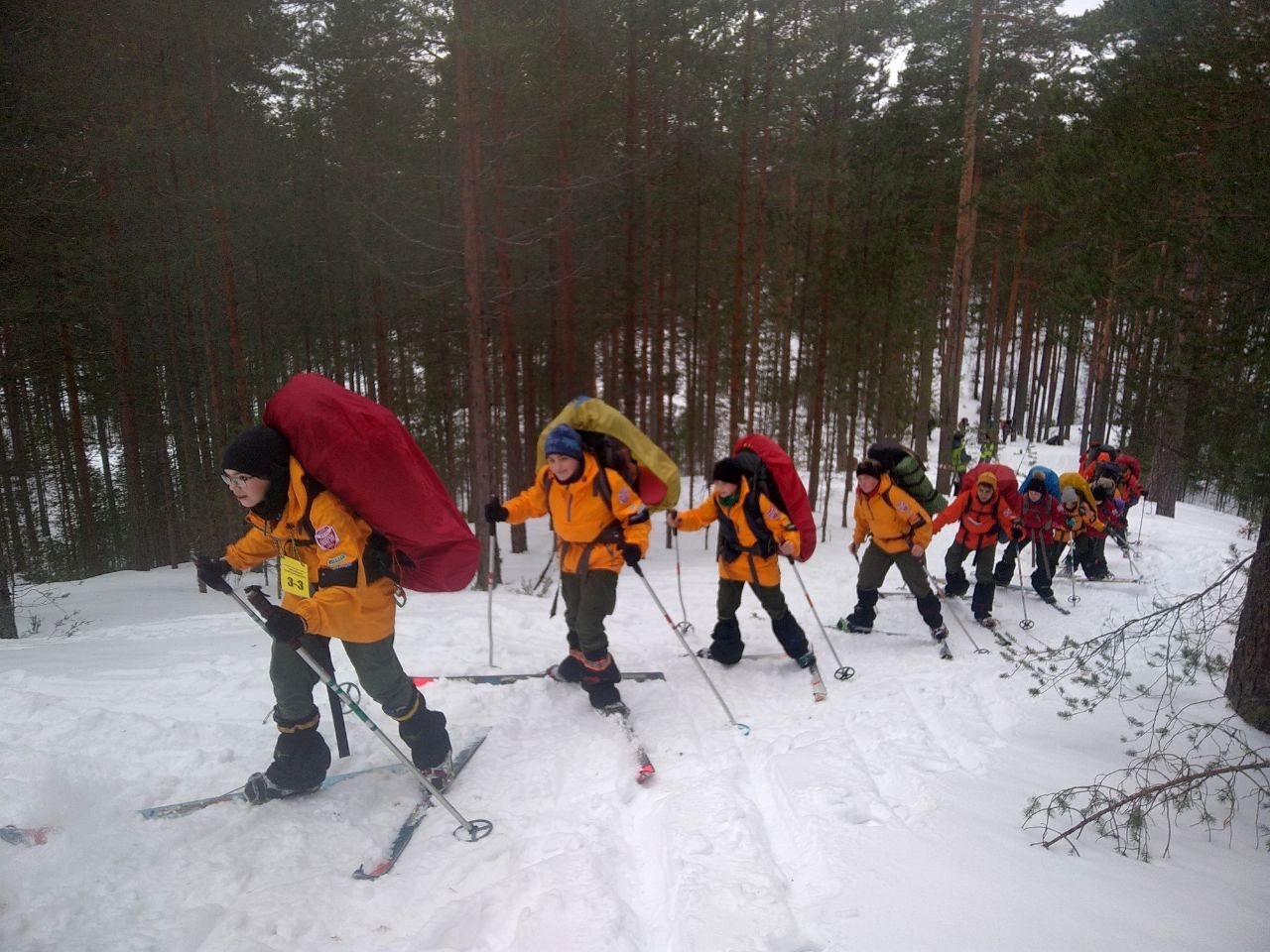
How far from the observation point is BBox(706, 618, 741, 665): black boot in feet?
21.3

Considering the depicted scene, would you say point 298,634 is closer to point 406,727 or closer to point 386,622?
point 386,622

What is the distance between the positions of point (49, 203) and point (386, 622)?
7.77 metres

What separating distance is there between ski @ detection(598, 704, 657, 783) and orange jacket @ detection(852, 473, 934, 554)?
350 cm

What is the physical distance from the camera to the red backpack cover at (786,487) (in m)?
6.11

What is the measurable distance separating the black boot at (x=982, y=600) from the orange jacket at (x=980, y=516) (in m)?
0.45

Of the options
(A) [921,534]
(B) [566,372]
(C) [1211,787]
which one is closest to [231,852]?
(C) [1211,787]

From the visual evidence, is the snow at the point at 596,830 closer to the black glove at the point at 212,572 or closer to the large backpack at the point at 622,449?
the black glove at the point at 212,572

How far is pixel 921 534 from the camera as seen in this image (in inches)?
278

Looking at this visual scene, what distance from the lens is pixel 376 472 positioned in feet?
10.9

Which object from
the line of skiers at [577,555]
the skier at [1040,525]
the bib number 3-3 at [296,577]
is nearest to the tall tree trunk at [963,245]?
the line of skiers at [577,555]

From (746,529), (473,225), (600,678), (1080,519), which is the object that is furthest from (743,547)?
(473,225)

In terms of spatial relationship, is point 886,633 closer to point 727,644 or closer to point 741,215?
point 727,644

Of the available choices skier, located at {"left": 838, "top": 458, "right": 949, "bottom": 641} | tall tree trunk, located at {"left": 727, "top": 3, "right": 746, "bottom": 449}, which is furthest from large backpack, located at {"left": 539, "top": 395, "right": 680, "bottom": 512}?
tall tree trunk, located at {"left": 727, "top": 3, "right": 746, "bottom": 449}

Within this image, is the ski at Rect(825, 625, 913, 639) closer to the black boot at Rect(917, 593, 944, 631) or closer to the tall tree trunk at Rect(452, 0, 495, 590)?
the black boot at Rect(917, 593, 944, 631)
